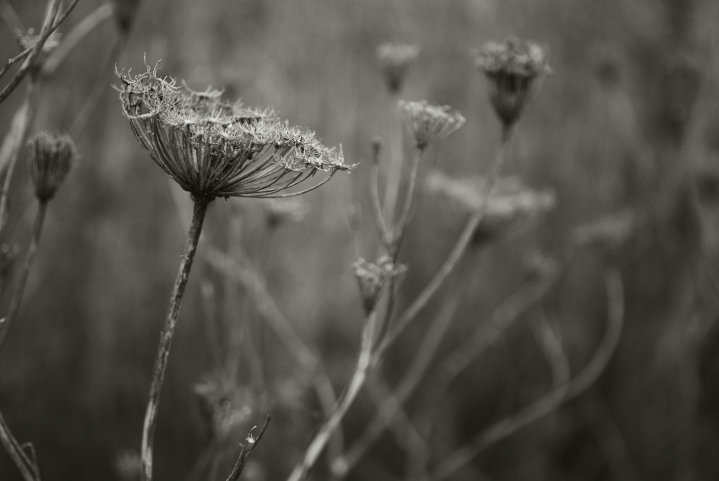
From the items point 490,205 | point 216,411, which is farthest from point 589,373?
point 216,411

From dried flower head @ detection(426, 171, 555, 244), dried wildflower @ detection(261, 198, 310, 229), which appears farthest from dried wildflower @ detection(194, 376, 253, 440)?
dried flower head @ detection(426, 171, 555, 244)

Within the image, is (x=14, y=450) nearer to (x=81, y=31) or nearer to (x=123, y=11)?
(x=123, y=11)

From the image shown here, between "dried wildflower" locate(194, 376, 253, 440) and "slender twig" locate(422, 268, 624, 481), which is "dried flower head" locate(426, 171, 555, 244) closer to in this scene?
"dried wildflower" locate(194, 376, 253, 440)

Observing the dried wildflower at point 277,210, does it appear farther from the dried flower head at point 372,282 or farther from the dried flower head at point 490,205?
the dried flower head at point 372,282

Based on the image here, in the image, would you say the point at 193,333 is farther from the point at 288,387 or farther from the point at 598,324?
the point at 598,324

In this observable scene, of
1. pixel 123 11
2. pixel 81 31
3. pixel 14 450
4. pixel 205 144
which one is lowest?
pixel 14 450

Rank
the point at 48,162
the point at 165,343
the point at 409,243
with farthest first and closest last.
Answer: the point at 409,243 < the point at 48,162 < the point at 165,343
